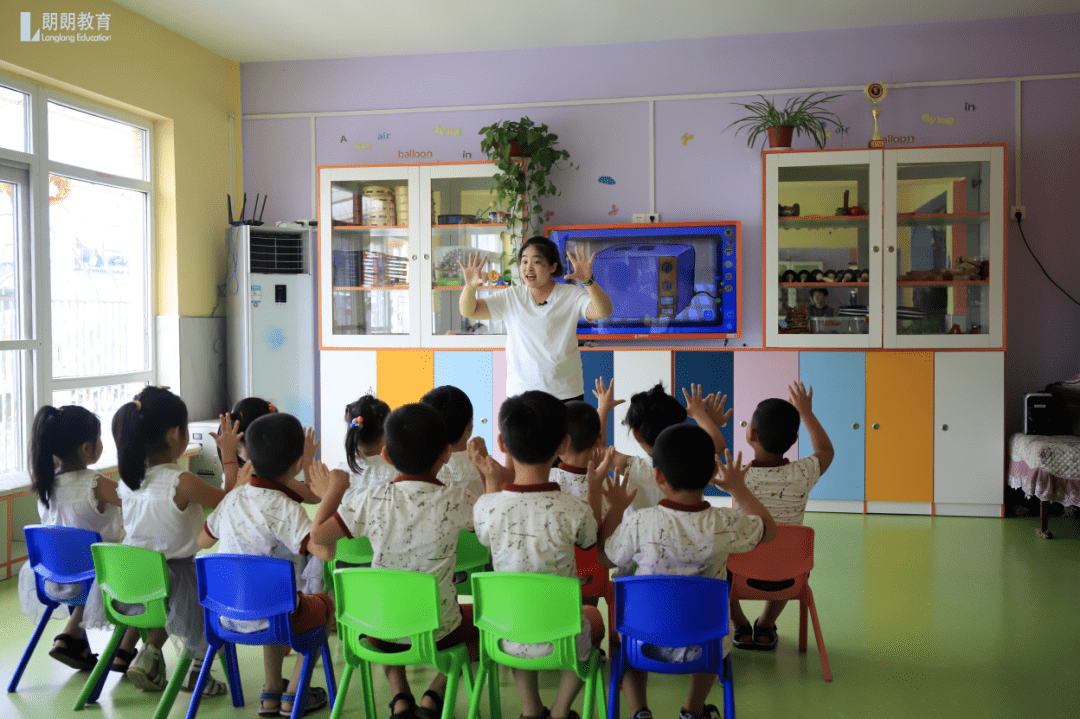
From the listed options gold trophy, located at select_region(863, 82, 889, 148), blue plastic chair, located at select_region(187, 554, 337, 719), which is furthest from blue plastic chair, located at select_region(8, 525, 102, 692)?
gold trophy, located at select_region(863, 82, 889, 148)

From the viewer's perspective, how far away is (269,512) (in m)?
2.07

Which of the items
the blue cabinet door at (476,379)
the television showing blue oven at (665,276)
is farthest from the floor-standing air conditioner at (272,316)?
the television showing blue oven at (665,276)

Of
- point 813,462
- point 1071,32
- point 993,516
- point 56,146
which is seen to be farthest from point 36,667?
point 1071,32

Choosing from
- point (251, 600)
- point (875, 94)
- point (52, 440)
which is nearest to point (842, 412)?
point (875, 94)

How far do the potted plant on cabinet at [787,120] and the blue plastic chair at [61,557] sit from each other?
13.6 feet

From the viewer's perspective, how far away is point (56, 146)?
14.3 ft

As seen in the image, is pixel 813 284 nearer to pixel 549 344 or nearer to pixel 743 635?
pixel 549 344

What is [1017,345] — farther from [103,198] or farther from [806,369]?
[103,198]

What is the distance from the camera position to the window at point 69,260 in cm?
408

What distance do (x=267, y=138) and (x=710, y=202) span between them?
314 cm

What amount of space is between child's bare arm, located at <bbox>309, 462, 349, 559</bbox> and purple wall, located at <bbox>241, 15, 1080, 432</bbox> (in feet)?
11.8

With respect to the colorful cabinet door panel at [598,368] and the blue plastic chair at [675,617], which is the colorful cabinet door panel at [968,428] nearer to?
the colorful cabinet door panel at [598,368]

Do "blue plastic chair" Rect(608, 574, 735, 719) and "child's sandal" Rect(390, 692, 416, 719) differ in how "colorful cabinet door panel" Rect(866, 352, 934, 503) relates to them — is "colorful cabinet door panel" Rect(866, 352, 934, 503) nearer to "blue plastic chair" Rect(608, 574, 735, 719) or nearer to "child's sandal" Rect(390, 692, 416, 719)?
"blue plastic chair" Rect(608, 574, 735, 719)

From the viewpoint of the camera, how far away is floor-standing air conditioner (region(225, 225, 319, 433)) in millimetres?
5289
